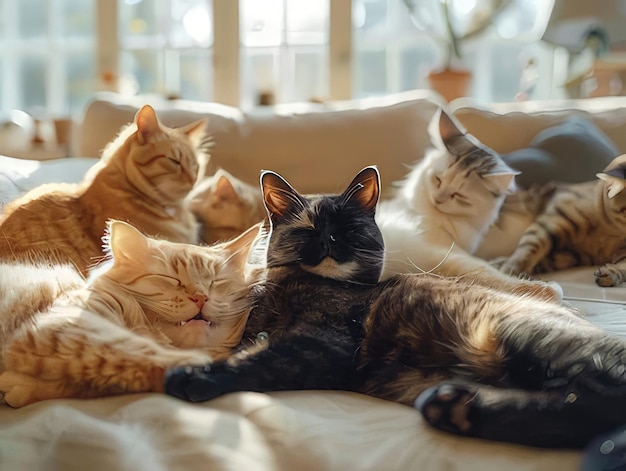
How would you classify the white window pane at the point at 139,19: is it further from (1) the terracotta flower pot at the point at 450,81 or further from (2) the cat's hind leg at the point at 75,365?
(2) the cat's hind leg at the point at 75,365

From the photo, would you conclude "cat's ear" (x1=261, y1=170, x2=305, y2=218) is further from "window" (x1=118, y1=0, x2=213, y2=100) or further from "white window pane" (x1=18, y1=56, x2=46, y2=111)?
"white window pane" (x1=18, y1=56, x2=46, y2=111)

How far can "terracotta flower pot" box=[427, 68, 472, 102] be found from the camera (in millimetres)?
2580

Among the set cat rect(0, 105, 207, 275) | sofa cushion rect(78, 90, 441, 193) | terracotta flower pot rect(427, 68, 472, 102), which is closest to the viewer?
cat rect(0, 105, 207, 275)

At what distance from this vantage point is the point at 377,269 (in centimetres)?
101

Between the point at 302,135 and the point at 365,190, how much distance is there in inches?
27.9

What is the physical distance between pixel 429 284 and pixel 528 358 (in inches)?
9.2

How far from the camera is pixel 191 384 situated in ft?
2.51

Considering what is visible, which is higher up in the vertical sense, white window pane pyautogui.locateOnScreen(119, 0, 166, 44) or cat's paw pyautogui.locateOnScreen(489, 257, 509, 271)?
white window pane pyautogui.locateOnScreen(119, 0, 166, 44)

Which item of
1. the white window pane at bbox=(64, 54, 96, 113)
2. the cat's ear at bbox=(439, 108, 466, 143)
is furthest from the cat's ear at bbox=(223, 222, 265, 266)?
the white window pane at bbox=(64, 54, 96, 113)

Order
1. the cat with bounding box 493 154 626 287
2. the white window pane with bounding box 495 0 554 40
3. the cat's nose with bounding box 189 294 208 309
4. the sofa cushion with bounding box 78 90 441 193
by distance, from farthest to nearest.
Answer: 1. the white window pane with bounding box 495 0 554 40
2. the sofa cushion with bounding box 78 90 441 193
3. the cat with bounding box 493 154 626 287
4. the cat's nose with bounding box 189 294 208 309

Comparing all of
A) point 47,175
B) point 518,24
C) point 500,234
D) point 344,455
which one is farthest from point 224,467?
point 518,24

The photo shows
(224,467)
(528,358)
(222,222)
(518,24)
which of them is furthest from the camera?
(518,24)

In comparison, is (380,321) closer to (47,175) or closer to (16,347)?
(16,347)

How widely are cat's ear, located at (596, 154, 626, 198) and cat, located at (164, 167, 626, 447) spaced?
55 cm
